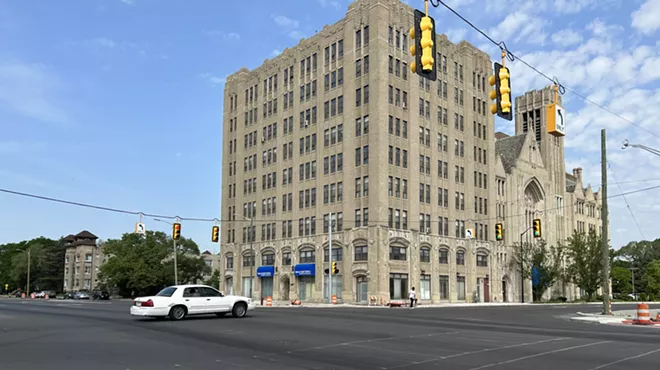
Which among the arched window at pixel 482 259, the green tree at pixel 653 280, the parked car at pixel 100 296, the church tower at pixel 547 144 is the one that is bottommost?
the parked car at pixel 100 296

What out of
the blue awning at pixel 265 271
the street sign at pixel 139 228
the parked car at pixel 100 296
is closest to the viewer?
the street sign at pixel 139 228

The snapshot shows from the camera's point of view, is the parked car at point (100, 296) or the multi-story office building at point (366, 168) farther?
the parked car at point (100, 296)

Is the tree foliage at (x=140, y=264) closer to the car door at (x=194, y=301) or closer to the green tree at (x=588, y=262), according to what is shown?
the green tree at (x=588, y=262)

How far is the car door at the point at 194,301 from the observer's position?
86.5ft

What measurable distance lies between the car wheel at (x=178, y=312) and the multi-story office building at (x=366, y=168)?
33075 mm

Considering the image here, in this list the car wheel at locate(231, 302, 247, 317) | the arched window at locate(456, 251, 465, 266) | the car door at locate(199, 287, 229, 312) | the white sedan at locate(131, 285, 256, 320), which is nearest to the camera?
the white sedan at locate(131, 285, 256, 320)

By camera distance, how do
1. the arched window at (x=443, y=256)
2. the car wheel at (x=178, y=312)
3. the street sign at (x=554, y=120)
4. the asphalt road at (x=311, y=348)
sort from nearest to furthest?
the asphalt road at (x=311, y=348)
the street sign at (x=554, y=120)
the car wheel at (x=178, y=312)
the arched window at (x=443, y=256)

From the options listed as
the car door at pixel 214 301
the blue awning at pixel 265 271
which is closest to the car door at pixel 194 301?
the car door at pixel 214 301

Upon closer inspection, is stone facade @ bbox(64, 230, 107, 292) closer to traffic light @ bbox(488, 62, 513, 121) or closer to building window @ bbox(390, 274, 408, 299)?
building window @ bbox(390, 274, 408, 299)

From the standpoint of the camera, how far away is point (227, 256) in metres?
83.6

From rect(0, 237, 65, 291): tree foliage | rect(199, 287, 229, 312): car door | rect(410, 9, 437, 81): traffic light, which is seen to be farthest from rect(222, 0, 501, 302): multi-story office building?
rect(0, 237, 65, 291): tree foliage

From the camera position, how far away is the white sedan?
1006 inches

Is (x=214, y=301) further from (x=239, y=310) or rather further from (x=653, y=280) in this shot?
(x=653, y=280)

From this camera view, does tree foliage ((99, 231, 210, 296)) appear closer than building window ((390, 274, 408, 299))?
No
